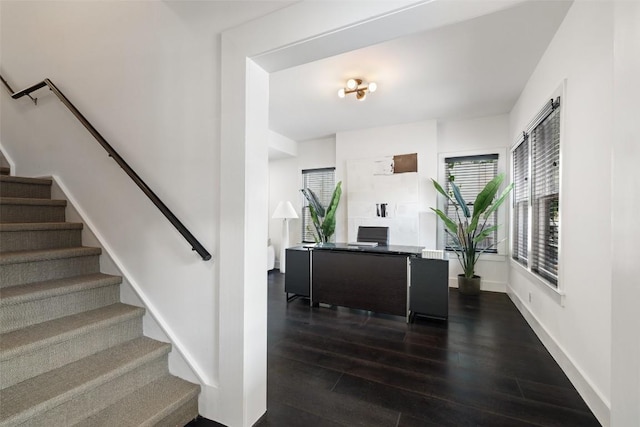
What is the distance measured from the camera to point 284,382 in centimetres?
198

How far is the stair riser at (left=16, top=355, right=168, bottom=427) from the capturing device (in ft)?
3.98

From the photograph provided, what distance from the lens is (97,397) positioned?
1.38m

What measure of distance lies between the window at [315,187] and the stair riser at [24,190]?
4.24 m

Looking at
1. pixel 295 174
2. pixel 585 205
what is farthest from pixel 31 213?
pixel 295 174

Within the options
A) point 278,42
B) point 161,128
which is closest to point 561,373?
point 278,42

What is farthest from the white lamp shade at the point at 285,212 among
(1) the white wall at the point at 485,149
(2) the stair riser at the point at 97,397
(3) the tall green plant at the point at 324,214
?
(2) the stair riser at the point at 97,397

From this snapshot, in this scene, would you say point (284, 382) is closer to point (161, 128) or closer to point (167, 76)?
point (161, 128)

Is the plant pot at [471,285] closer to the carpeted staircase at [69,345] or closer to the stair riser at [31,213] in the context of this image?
the carpeted staircase at [69,345]

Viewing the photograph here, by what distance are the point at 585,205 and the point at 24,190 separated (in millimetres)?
4292

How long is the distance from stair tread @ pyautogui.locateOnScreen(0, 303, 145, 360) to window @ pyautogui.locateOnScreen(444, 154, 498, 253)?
4.65 meters

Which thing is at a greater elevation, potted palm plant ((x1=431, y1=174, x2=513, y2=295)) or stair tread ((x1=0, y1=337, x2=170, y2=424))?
potted palm plant ((x1=431, y1=174, x2=513, y2=295))

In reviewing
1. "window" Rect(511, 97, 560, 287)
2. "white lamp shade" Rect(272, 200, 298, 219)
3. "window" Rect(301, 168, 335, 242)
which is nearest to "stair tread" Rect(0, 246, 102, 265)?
"white lamp shade" Rect(272, 200, 298, 219)

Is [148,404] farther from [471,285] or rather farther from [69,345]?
[471,285]

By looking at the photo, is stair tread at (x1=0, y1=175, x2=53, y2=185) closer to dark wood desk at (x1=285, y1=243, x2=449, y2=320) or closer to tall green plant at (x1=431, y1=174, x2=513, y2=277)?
dark wood desk at (x1=285, y1=243, x2=449, y2=320)
